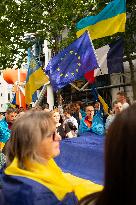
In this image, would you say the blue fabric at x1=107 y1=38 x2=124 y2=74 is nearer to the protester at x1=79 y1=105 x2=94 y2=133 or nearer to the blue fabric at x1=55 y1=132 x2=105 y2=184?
the protester at x1=79 y1=105 x2=94 y2=133

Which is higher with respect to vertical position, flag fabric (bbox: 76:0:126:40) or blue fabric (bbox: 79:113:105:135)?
flag fabric (bbox: 76:0:126:40)

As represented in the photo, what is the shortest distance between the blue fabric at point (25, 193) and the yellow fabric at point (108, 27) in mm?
9055

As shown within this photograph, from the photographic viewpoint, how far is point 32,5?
21.2 m

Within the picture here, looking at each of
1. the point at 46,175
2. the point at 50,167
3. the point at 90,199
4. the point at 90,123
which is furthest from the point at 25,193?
the point at 90,123

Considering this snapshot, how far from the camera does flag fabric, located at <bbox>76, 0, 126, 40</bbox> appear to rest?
11.4 metres

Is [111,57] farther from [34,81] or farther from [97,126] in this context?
[97,126]

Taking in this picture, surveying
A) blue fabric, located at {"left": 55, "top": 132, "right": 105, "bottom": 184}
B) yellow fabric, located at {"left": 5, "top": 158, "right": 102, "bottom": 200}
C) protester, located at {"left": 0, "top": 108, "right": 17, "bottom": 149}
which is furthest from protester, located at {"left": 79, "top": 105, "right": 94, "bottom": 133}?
yellow fabric, located at {"left": 5, "top": 158, "right": 102, "bottom": 200}

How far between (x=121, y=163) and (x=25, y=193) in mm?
888

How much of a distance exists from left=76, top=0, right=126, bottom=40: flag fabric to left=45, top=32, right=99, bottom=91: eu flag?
0.64 meters

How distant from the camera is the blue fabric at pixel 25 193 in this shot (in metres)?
2.39

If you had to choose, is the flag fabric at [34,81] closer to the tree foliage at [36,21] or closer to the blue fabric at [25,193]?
the tree foliage at [36,21]

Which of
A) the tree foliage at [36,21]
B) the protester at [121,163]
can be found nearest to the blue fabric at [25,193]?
the protester at [121,163]

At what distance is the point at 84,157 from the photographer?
654cm

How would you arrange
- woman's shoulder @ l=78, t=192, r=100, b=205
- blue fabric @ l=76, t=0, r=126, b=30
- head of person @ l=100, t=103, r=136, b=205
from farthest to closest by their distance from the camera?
blue fabric @ l=76, t=0, r=126, b=30 < woman's shoulder @ l=78, t=192, r=100, b=205 < head of person @ l=100, t=103, r=136, b=205
